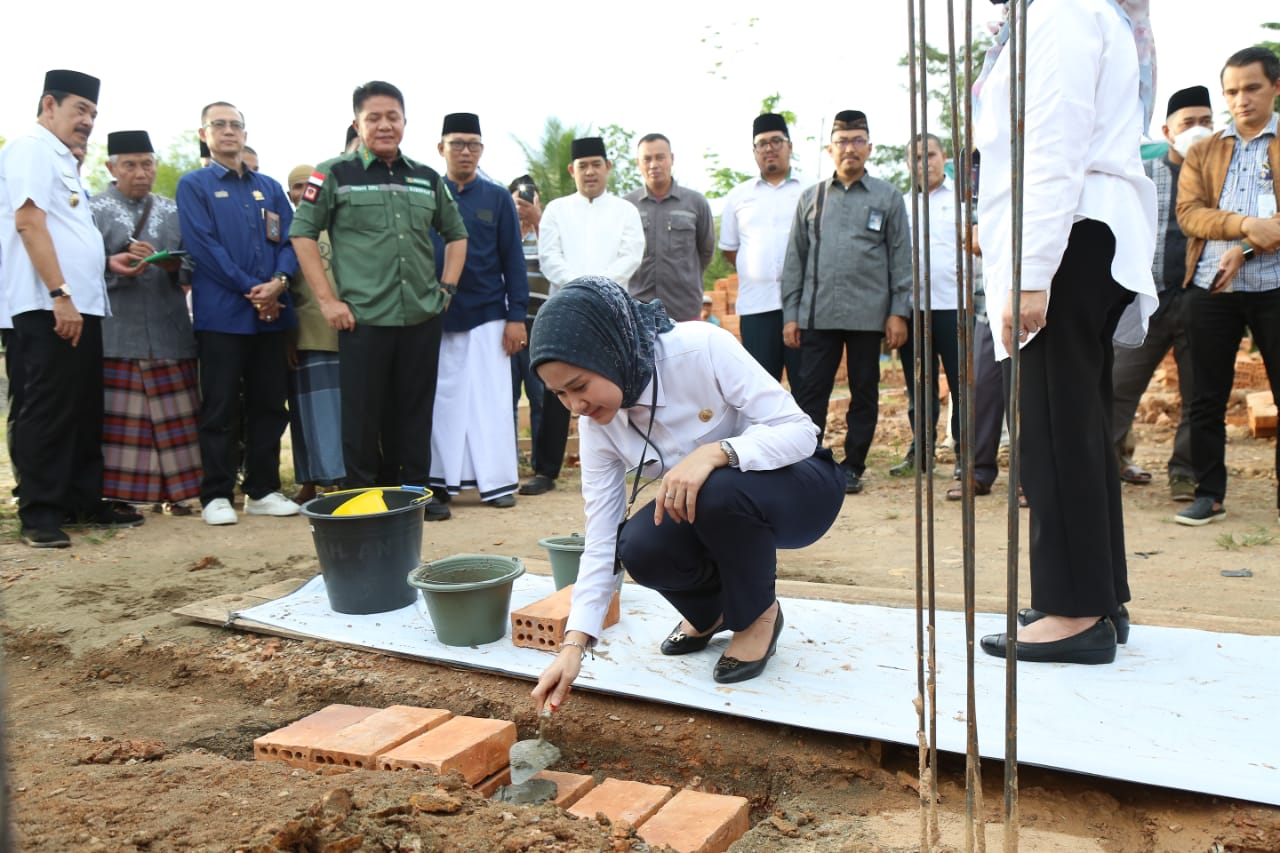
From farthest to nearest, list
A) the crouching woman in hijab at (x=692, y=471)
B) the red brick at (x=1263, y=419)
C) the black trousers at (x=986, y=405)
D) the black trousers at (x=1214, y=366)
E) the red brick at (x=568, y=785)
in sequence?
the red brick at (x=1263, y=419)
the black trousers at (x=986, y=405)
the black trousers at (x=1214, y=366)
the crouching woman in hijab at (x=692, y=471)
the red brick at (x=568, y=785)

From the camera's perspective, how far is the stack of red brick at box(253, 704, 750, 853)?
6.44 feet

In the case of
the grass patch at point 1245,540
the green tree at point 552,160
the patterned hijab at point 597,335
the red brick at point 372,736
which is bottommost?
the grass patch at point 1245,540

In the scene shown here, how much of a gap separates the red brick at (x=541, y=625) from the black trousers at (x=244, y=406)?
8.97 ft

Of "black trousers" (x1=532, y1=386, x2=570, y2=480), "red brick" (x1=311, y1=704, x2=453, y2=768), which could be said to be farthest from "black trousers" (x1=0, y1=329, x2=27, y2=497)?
"red brick" (x1=311, y1=704, x2=453, y2=768)

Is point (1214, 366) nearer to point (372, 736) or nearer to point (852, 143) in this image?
point (852, 143)

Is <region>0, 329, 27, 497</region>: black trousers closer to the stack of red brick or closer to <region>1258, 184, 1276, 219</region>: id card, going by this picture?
the stack of red brick

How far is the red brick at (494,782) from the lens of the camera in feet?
7.18

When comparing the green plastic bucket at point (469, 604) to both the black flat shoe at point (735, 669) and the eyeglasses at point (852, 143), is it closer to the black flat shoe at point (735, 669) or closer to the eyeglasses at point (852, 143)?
the black flat shoe at point (735, 669)

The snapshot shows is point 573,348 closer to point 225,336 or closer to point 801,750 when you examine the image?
point 801,750

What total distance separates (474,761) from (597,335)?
1002 mm

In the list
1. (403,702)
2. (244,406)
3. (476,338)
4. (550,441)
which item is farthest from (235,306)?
(403,702)

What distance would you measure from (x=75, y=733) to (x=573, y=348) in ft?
5.65

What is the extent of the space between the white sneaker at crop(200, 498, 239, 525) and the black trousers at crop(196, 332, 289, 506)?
55 mm

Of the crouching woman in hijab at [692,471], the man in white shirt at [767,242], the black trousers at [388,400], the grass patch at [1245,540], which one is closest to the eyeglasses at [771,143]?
the man in white shirt at [767,242]
